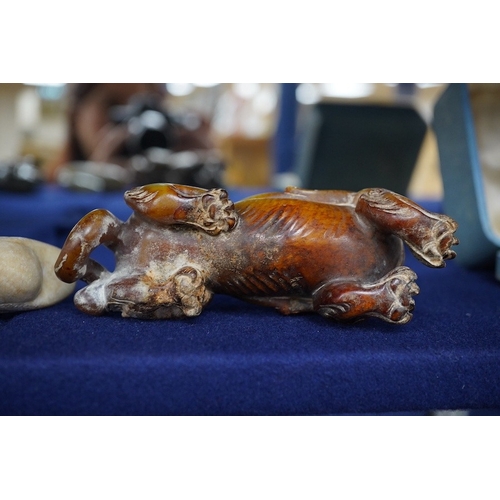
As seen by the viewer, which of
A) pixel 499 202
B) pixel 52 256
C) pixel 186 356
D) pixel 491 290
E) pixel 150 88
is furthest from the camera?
pixel 150 88

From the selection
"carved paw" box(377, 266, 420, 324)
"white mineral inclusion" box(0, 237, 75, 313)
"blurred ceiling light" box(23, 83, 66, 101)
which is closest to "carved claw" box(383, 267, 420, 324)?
"carved paw" box(377, 266, 420, 324)

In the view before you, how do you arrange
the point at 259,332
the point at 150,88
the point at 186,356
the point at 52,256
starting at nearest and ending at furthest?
1. the point at 186,356
2. the point at 259,332
3. the point at 52,256
4. the point at 150,88

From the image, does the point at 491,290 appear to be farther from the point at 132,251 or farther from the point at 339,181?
the point at 339,181

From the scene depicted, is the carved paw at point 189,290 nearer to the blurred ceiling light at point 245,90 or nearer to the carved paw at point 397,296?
the carved paw at point 397,296

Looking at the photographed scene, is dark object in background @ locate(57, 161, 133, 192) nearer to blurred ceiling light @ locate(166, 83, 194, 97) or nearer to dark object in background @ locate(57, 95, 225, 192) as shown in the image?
dark object in background @ locate(57, 95, 225, 192)

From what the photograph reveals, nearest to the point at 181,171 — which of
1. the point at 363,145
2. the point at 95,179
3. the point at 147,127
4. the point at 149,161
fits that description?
the point at 149,161

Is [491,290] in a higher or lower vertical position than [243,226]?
lower

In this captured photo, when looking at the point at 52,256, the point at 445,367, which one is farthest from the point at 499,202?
the point at 52,256
